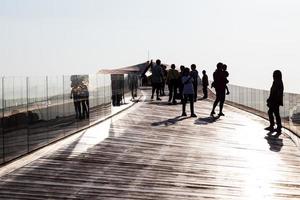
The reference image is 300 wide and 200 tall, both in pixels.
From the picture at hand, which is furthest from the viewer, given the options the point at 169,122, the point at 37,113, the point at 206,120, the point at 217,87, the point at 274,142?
the point at 217,87

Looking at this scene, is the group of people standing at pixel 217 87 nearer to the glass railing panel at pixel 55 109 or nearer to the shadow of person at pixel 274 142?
the shadow of person at pixel 274 142

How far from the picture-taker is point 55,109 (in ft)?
49.0

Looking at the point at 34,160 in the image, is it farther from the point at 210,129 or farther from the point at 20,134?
the point at 210,129

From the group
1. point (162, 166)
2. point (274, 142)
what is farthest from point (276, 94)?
point (162, 166)

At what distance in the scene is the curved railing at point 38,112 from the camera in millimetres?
11844

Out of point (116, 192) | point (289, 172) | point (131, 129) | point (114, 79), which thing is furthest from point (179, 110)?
point (116, 192)

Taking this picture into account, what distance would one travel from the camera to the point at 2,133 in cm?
1170

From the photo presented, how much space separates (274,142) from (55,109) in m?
5.97

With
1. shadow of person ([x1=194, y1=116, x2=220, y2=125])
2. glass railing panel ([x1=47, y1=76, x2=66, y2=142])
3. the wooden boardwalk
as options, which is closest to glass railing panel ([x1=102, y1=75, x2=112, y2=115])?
the wooden boardwalk

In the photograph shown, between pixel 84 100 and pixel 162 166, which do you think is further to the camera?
pixel 84 100

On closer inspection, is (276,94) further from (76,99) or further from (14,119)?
(14,119)

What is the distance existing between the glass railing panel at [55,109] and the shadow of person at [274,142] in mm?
5228

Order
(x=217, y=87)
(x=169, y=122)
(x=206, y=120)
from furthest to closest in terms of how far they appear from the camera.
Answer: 1. (x=217, y=87)
2. (x=206, y=120)
3. (x=169, y=122)

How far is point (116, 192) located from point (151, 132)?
23.4 ft
